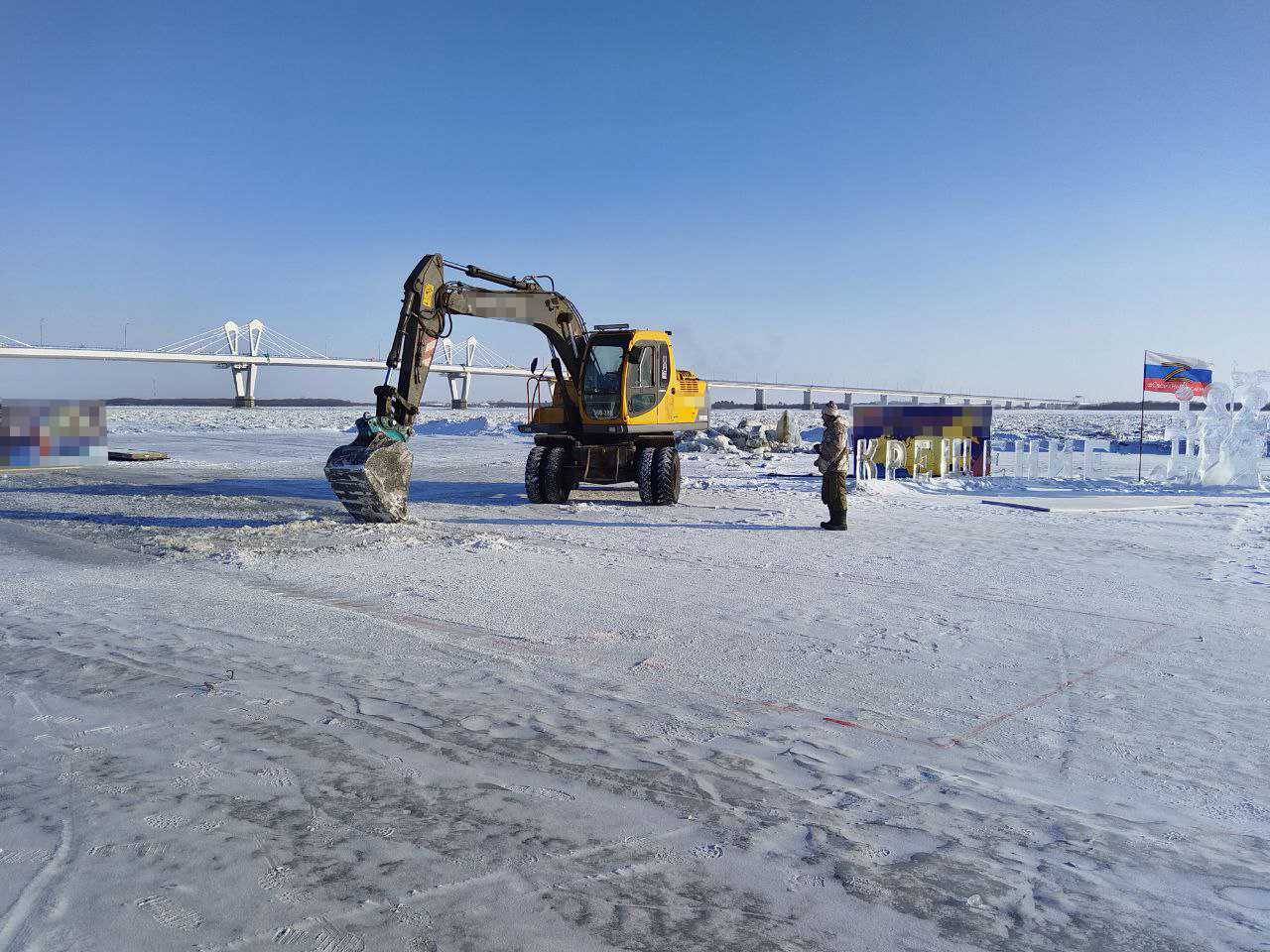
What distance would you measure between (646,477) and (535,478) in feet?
6.58

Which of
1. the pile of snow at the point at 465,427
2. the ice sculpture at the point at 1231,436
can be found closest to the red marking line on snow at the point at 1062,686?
the ice sculpture at the point at 1231,436

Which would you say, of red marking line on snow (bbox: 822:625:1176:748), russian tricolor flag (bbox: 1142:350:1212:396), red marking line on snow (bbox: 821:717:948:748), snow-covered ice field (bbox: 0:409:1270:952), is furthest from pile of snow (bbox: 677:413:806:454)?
red marking line on snow (bbox: 821:717:948:748)

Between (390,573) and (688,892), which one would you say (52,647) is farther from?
(688,892)

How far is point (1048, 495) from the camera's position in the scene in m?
16.9

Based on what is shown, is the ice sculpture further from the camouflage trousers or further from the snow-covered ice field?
the camouflage trousers

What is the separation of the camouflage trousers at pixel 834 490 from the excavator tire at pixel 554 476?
5019mm

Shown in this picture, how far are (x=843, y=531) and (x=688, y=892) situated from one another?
958 centimetres

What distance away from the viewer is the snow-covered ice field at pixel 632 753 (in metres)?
2.98

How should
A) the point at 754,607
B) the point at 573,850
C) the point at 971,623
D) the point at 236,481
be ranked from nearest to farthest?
1. the point at 573,850
2. the point at 971,623
3. the point at 754,607
4. the point at 236,481

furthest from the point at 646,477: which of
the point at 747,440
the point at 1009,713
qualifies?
the point at 747,440

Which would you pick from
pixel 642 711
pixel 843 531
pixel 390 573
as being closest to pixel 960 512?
pixel 843 531

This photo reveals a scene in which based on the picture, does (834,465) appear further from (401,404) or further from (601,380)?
(401,404)

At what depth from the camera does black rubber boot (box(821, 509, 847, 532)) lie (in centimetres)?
1238

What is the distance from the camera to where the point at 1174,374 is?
1941 centimetres
